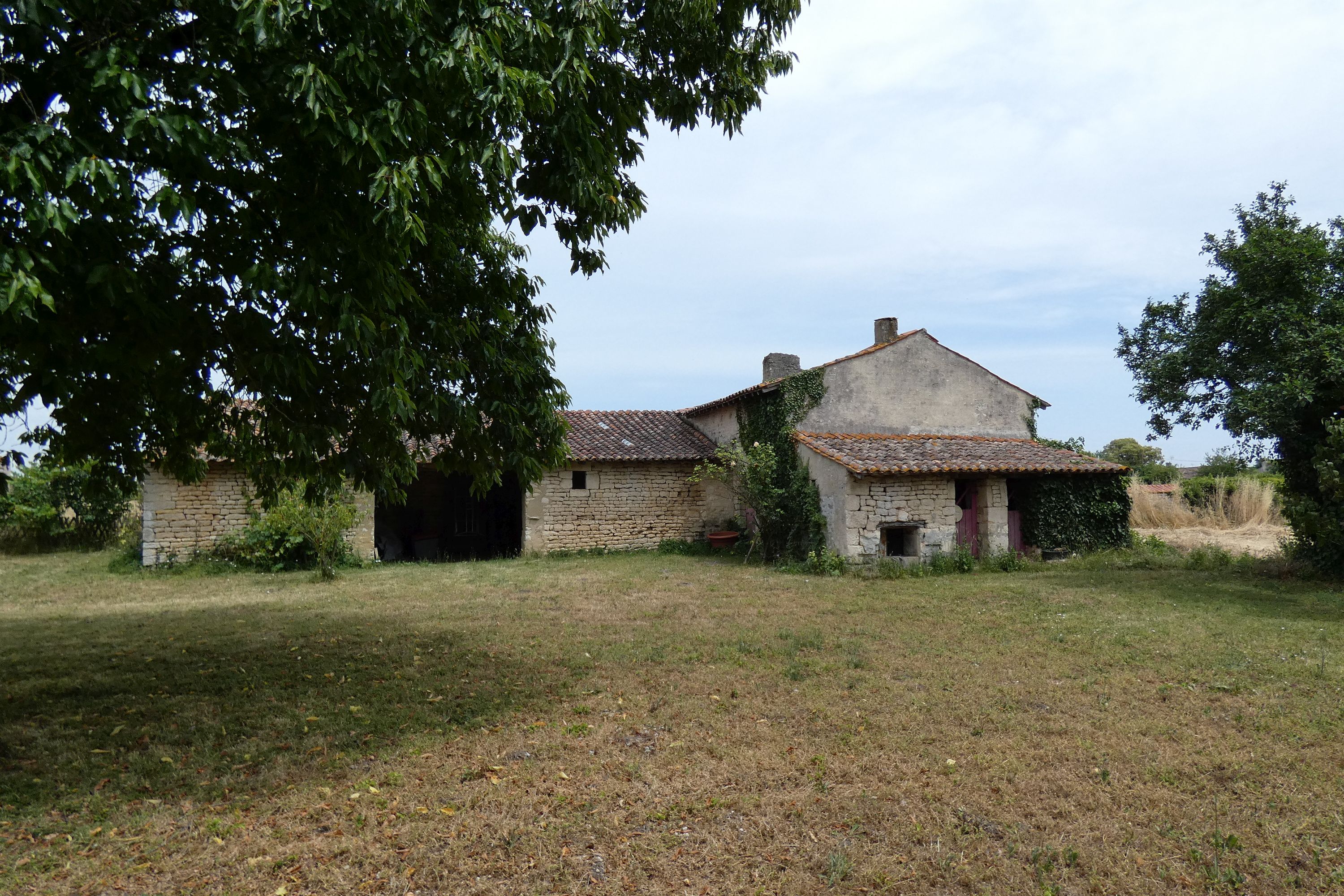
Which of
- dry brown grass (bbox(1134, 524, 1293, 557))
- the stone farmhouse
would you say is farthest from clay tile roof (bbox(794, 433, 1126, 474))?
dry brown grass (bbox(1134, 524, 1293, 557))

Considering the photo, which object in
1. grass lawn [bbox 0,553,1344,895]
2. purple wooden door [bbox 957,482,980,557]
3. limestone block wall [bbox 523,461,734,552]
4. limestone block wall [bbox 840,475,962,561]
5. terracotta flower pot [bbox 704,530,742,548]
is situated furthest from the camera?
terracotta flower pot [bbox 704,530,742,548]

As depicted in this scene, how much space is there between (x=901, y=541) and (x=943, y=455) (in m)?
1.94

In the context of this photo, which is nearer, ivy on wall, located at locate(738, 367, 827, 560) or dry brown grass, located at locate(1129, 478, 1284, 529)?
ivy on wall, located at locate(738, 367, 827, 560)

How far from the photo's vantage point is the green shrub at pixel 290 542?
14391 millimetres

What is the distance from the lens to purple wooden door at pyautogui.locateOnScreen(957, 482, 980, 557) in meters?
15.8

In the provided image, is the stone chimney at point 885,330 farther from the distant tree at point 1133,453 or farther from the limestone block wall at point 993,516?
the distant tree at point 1133,453

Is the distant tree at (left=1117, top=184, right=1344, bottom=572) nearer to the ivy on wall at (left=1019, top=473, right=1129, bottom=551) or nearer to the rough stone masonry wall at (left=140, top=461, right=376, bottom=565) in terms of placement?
the ivy on wall at (left=1019, top=473, right=1129, bottom=551)

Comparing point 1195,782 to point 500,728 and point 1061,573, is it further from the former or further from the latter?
point 1061,573

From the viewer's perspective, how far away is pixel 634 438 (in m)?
19.6

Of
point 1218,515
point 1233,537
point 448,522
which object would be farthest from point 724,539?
point 1218,515

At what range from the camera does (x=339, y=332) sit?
15.5 feet

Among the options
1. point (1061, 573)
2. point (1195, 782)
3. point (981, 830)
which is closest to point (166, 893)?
point (981, 830)

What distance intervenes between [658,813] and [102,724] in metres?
4.50

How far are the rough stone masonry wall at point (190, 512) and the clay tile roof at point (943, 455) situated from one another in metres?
9.86
